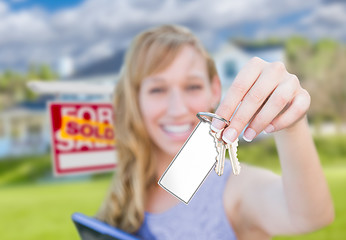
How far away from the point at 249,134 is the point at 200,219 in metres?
0.61

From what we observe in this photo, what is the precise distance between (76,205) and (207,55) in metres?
4.85

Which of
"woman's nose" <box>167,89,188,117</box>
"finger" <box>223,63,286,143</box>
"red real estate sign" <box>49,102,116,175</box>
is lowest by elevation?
"red real estate sign" <box>49,102,116,175</box>

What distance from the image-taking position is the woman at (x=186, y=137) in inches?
29.9

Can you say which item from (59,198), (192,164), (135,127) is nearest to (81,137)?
(135,127)

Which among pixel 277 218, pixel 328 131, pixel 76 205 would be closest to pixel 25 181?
pixel 76 205

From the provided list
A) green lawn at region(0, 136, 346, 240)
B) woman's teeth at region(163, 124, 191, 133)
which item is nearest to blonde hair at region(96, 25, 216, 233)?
woman's teeth at region(163, 124, 191, 133)

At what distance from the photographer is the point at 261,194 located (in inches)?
43.2

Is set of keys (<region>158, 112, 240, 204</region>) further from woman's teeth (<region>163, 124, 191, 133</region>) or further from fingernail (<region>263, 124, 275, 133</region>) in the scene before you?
woman's teeth (<region>163, 124, 191, 133</region>)

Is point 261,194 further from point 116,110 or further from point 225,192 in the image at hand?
point 116,110

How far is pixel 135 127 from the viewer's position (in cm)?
145

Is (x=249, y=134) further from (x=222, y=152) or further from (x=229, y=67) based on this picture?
(x=229, y=67)

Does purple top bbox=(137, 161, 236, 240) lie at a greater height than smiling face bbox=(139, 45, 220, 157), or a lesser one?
lesser

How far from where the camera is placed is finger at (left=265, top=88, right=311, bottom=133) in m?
0.76

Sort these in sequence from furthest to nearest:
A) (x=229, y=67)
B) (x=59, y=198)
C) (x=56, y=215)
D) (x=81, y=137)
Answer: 1. (x=229, y=67)
2. (x=59, y=198)
3. (x=56, y=215)
4. (x=81, y=137)
